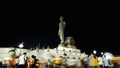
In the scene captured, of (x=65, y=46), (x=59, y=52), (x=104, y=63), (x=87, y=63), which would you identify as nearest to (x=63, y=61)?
(x=87, y=63)

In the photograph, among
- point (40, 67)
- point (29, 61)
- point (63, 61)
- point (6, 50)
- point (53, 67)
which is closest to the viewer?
point (29, 61)

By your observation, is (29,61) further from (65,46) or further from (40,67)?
(65,46)

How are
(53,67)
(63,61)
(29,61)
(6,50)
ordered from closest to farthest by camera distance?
(29,61) < (53,67) < (63,61) < (6,50)

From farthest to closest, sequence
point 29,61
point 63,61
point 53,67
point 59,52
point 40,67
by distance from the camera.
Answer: point 59,52 < point 63,61 < point 53,67 < point 40,67 < point 29,61

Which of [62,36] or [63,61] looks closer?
[63,61]

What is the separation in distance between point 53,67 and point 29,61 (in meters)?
3.38

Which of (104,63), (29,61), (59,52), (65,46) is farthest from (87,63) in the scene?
(65,46)

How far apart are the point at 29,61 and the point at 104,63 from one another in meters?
8.38

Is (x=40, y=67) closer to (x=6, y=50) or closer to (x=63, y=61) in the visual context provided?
(x=63, y=61)

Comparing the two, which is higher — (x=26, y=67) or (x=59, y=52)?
(x=59, y=52)

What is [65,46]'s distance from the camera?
1757 inches

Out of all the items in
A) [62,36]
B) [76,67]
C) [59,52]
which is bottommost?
[76,67]

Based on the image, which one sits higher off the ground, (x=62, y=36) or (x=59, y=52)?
(x=62, y=36)

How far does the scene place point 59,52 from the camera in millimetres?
41062
